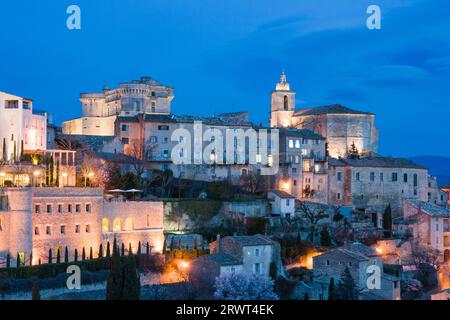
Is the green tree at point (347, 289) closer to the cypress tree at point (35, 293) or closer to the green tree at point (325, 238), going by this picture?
the green tree at point (325, 238)

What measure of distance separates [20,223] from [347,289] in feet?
54.6

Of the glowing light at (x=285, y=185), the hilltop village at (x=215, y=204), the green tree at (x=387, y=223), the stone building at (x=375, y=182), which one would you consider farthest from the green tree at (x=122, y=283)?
the stone building at (x=375, y=182)

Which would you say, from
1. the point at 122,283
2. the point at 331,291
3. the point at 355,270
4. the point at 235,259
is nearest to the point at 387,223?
the point at 355,270

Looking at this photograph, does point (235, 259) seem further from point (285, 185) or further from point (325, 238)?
point (285, 185)

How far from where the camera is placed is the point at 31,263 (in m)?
38.7

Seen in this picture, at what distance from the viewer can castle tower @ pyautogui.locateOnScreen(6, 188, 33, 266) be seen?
3856cm

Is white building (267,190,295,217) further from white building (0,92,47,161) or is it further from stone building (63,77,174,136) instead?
stone building (63,77,174,136)

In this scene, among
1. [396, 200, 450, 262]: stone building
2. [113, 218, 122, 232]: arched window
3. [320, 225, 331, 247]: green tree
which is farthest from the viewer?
[396, 200, 450, 262]: stone building

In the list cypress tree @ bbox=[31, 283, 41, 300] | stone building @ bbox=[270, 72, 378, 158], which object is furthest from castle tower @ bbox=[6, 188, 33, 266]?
stone building @ bbox=[270, 72, 378, 158]

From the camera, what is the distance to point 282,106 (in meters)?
74.1

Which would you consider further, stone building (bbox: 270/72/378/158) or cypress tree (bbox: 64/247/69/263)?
stone building (bbox: 270/72/378/158)

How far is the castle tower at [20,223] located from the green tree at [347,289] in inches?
614

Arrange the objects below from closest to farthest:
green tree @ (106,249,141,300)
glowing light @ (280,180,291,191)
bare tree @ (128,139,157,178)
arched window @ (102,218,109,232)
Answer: green tree @ (106,249,141,300), arched window @ (102,218,109,232), bare tree @ (128,139,157,178), glowing light @ (280,180,291,191)

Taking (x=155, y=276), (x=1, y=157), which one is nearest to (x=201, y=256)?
(x=155, y=276)
